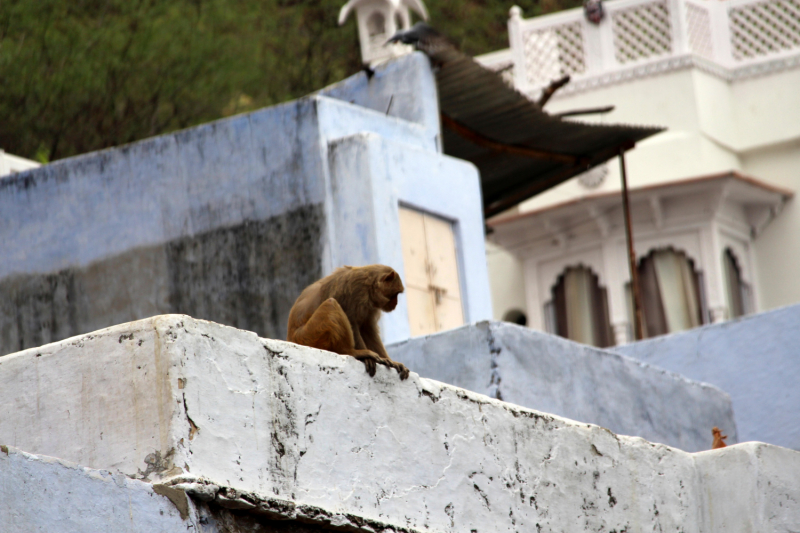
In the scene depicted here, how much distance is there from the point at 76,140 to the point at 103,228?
8.57 meters

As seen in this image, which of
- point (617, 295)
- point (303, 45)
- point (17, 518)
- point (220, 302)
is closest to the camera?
point (17, 518)

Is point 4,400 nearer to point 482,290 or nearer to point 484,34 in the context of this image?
point 482,290

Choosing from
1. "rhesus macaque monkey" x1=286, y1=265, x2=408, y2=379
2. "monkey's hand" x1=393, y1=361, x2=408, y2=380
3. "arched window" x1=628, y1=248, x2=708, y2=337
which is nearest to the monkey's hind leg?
"rhesus macaque monkey" x1=286, y1=265, x2=408, y2=379

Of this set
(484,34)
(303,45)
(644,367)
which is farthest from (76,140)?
(644,367)

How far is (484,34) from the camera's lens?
23078mm

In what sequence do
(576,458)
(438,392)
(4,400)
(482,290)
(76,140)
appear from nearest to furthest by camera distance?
1. (4,400)
2. (438,392)
3. (576,458)
4. (482,290)
5. (76,140)

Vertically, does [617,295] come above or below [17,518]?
above

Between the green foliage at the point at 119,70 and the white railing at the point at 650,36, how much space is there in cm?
533

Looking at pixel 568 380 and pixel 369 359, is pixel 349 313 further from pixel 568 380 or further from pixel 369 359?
pixel 568 380

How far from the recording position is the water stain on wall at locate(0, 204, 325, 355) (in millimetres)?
9836

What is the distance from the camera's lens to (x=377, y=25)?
1456 centimetres

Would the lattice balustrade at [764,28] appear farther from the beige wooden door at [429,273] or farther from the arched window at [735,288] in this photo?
the beige wooden door at [429,273]

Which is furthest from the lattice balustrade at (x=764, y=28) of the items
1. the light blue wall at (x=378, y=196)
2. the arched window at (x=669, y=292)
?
the light blue wall at (x=378, y=196)

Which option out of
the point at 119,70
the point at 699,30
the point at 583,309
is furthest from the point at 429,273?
the point at 119,70
